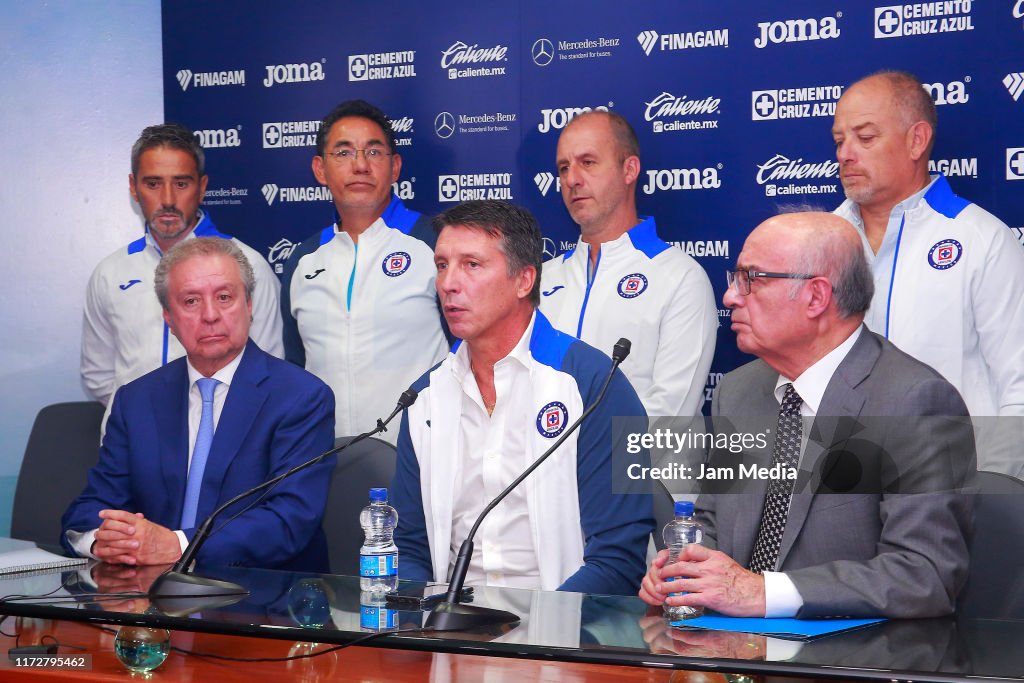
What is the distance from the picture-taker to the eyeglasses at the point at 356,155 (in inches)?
167

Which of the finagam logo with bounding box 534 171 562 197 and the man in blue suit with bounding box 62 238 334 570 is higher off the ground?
the finagam logo with bounding box 534 171 562 197

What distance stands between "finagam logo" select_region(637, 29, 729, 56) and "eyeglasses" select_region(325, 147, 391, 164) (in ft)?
3.78

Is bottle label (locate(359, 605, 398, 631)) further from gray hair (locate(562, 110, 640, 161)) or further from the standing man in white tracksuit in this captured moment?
gray hair (locate(562, 110, 640, 161))

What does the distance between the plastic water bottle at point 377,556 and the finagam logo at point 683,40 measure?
2718mm

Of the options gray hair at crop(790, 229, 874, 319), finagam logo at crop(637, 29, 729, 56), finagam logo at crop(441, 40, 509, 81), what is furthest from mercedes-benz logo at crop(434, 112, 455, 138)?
gray hair at crop(790, 229, 874, 319)

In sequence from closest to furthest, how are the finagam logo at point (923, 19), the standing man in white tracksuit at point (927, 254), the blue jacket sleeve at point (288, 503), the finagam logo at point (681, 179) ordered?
the blue jacket sleeve at point (288, 503) < the standing man in white tracksuit at point (927, 254) < the finagam logo at point (923, 19) < the finagam logo at point (681, 179)

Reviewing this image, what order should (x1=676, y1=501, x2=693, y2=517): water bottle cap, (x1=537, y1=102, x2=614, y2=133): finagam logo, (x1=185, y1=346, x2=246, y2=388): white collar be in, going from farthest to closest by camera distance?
(x1=537, y1=102, x2=614, y2=133): finagam logo, (x1=185, y1=346, x2=246, y2=388): white collar, (x1=676, y1=501, x2=693, y2=517): water bottle cap

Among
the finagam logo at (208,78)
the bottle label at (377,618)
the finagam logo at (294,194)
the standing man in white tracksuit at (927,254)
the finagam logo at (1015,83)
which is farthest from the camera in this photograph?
the finagam logo at (208,78)

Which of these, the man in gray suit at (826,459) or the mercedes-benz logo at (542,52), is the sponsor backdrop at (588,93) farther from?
the man in gray suit at (826,459)

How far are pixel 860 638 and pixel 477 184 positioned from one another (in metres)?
3.22

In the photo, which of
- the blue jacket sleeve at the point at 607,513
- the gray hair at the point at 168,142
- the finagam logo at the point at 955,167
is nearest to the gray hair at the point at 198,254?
the blue jacket sleeve at the point at 607,513

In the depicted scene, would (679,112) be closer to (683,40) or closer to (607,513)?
(683,40)

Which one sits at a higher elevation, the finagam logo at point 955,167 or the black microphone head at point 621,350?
the finagam logo at point 955,167

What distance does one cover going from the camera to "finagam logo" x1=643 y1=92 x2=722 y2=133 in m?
4.35
